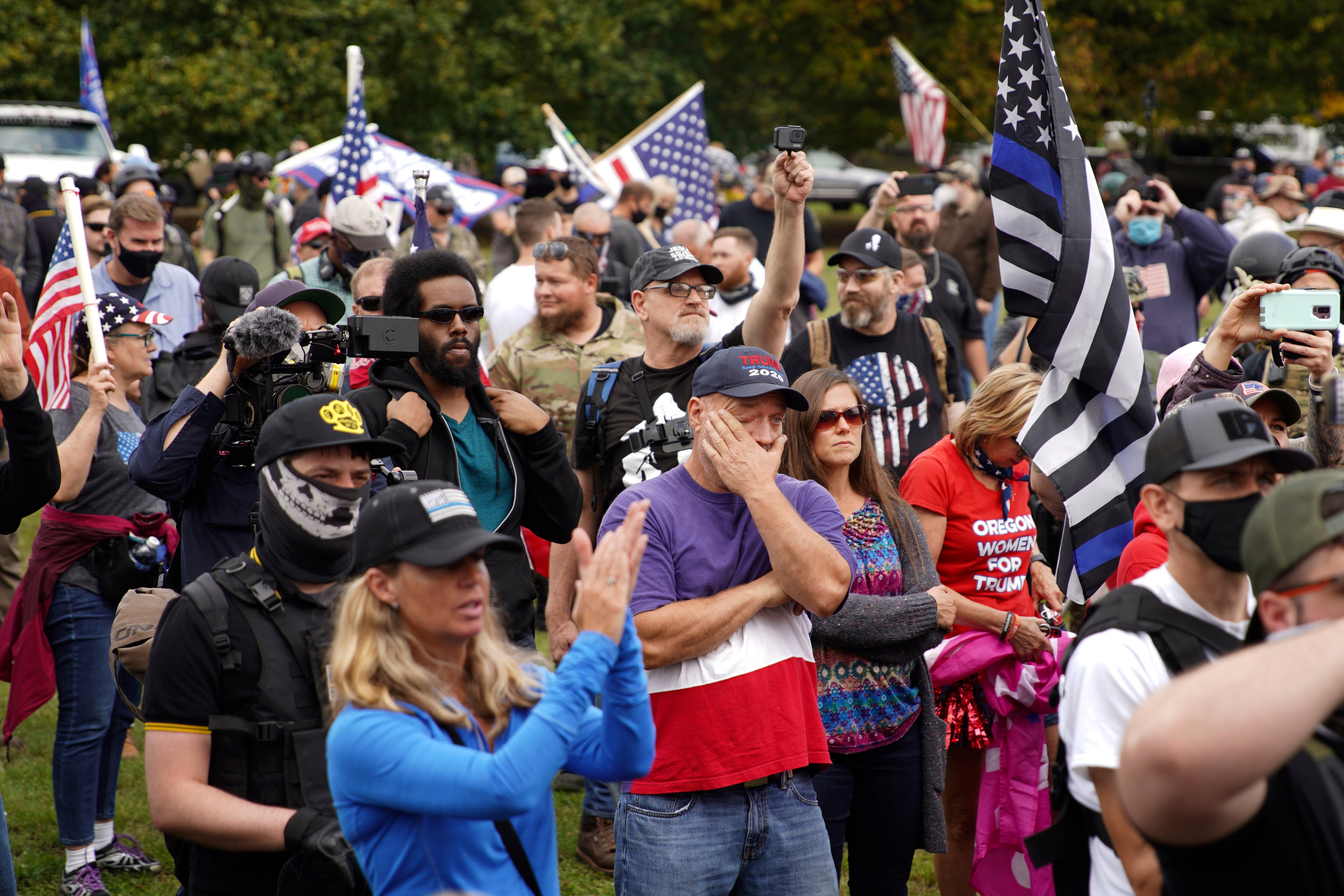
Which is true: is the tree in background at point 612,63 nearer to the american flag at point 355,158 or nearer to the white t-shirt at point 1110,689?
the american flag at point 355,158

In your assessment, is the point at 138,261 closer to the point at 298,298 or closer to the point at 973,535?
the point at 298,298

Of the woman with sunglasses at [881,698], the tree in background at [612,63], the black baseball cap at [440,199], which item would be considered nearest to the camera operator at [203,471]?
the woman with sunglasses at [881,698]

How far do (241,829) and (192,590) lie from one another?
0.58m

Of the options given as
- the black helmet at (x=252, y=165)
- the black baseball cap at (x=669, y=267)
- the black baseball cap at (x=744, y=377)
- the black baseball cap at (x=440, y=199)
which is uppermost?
the black helmet at (x=252, y=165)

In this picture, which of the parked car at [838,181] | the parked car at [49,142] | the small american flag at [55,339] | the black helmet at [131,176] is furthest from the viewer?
the parked car at [838,181]

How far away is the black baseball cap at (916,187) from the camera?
9.29m

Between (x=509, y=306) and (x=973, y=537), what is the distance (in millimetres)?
4553

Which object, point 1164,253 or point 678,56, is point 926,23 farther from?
point 1164,253

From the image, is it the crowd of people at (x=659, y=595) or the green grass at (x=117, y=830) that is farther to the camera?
the green grass at (x=117, y=830)

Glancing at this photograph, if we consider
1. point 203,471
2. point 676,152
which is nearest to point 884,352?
point 203,471

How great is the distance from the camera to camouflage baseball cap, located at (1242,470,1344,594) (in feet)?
7.45

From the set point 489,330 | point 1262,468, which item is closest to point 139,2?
point 489,330

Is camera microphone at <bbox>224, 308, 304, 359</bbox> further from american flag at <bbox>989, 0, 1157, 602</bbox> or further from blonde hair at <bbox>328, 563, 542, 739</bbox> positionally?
american flag at <bbox>989, 0, 1157, 602</bbox>

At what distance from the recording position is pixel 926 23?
A: 3111cm
